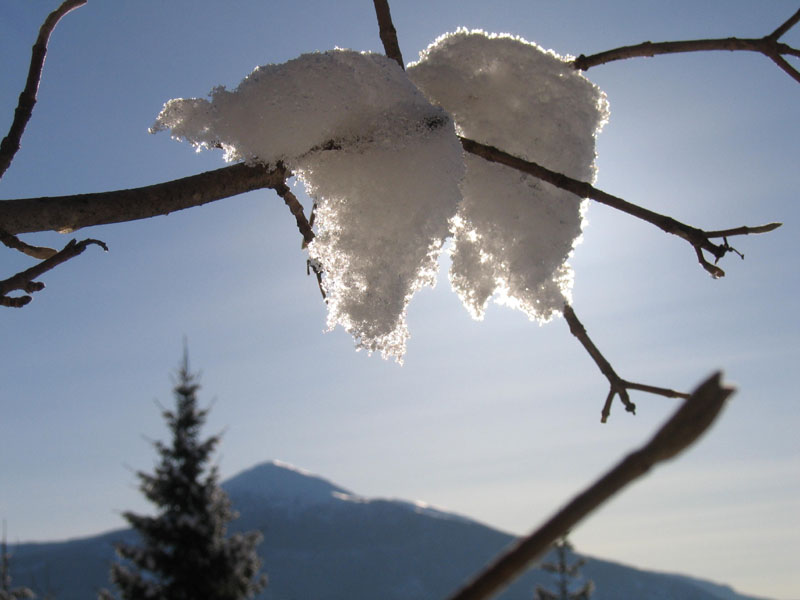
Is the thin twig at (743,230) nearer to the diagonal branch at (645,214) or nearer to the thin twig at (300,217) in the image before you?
the diagonal branch at (645,214)

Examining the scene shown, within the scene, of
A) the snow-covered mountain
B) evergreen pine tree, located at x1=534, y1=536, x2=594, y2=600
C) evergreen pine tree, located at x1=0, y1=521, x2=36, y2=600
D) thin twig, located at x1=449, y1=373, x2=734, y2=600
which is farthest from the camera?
the snow-covered mountain

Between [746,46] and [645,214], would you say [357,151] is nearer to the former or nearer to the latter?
[645,214]

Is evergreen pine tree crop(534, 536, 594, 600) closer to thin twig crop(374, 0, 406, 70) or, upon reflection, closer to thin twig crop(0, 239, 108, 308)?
thin twig crop(374, 0, 406, 70)

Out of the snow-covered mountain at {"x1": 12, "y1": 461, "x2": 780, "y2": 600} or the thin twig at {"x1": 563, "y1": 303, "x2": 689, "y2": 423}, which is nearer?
the thin twig at {"x1": 563, "y1": 303, "x2": 689, "y2": 423}

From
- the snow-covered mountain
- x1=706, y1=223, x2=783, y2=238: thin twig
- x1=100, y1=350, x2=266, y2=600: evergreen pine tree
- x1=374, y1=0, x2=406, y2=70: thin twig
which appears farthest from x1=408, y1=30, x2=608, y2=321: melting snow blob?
the snow-covered mountain

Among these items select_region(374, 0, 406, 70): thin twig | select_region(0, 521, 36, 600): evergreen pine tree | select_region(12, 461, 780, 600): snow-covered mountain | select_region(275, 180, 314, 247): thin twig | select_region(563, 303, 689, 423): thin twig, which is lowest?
select_region(12, 461, 780, 600): snow-covered mountain

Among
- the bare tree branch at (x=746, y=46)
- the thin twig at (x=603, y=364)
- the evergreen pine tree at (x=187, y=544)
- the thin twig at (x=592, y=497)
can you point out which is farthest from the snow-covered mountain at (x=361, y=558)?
the thin twig at (x=592, y=497)

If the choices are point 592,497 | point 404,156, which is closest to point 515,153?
point 404,156

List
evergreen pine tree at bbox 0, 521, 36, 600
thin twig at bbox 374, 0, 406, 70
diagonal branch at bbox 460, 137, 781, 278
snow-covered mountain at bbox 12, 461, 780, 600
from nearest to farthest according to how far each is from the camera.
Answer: diagonal branch at bbox 460, 137, 781, 278 → thin twig at bbox 374, 0, 406, 70 → evergreen pine tree at bbox 0, 521, 36, 600 → snow-covered mountain at bbox 12, 461, 780, 600
